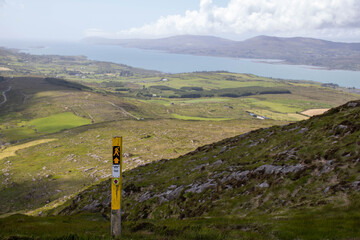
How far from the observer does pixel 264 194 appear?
22.3 meters

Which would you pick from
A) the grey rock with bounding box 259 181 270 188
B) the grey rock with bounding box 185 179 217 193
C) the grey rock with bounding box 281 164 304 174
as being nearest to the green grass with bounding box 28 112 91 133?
the grey rock with bounding box 185 179 217 193

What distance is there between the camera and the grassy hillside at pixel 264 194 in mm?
15586

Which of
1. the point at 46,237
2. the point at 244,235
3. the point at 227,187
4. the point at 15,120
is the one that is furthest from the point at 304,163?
the point at 15,120

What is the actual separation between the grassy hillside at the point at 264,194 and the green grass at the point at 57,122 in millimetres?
125013

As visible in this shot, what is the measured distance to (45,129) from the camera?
506ft

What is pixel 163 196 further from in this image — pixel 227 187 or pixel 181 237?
pixel 181 237

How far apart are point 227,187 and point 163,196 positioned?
323 inches

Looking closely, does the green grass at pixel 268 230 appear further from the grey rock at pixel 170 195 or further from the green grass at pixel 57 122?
the green grass at pixel 57 122

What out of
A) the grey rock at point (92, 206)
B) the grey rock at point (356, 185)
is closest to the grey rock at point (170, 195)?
the grey rock at point (92, 206)

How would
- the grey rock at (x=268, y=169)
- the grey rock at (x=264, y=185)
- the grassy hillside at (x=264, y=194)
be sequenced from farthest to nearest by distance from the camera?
the grey rock at (x=268, y=169) → the grey rock at (x=264, y=185) → the grassy hillside at (x=264, y=194)

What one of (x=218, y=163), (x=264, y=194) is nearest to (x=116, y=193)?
(x=264, y=194)

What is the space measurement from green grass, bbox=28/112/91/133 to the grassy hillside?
125 meters

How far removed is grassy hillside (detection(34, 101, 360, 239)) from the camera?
51.1ft

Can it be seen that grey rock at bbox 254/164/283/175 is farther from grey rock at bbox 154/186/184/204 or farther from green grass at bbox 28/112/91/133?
green grass at bbox 28/112/91/133
